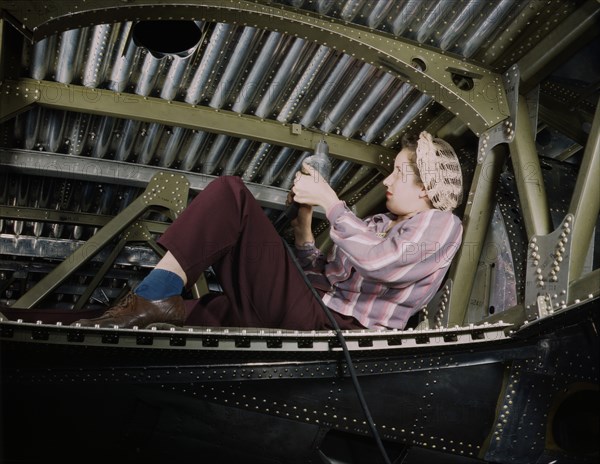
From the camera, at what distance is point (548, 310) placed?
3219 mm

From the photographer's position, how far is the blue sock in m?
3.10

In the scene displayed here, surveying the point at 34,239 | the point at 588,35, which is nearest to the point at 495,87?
the point at 588,35

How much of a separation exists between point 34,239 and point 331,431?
14.0 feet

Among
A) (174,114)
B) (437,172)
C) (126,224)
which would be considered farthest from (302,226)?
(126,224)

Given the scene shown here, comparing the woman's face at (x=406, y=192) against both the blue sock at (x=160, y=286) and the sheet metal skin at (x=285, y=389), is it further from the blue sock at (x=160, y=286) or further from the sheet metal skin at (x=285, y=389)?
the blue sock at (x=160, y=286)

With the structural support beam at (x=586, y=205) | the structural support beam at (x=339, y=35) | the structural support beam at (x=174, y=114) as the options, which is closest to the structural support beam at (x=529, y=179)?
the structural support beam at (x=339, y=35)

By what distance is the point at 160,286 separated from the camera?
3.12 meters

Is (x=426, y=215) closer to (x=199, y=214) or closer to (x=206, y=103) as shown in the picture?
(x=199, y=214)

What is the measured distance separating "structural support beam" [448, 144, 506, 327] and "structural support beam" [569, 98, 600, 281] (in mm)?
813

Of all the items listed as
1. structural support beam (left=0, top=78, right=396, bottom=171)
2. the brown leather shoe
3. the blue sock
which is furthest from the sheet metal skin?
structural support beam (left=0, top=78, right=396, bottom=171)

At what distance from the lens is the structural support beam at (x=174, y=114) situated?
468 centimetres

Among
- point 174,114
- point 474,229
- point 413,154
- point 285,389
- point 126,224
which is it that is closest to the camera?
point 285,389

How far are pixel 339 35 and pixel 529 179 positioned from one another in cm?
138

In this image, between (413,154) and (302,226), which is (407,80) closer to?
(413,154)
